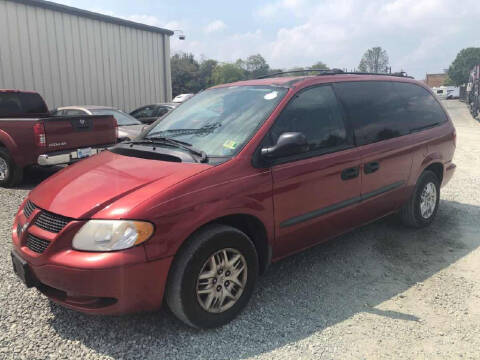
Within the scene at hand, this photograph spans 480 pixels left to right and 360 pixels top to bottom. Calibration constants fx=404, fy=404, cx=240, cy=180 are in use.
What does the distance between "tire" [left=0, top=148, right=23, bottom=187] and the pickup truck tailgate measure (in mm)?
814

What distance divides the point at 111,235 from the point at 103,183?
52cm

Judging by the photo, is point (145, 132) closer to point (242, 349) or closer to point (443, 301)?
point (242, 349)

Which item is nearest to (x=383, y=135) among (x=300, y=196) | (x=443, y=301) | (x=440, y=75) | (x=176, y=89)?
(x=300, y=196)

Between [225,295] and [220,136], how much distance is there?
4.00 ft

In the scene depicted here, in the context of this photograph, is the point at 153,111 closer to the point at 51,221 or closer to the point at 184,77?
the point at 51,221

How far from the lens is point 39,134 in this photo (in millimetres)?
6414

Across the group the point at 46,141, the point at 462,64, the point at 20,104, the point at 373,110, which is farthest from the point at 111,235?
the point at 462,64

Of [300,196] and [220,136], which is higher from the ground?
[220,136]

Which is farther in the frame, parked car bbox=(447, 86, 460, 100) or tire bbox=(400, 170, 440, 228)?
parked car bbox=(447, 86, 460, 100)

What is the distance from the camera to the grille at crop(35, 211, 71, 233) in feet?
8.34

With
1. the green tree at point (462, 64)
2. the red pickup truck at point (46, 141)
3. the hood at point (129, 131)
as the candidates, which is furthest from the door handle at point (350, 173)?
the green tree at point (462, 64)

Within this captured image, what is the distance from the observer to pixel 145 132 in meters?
3.91

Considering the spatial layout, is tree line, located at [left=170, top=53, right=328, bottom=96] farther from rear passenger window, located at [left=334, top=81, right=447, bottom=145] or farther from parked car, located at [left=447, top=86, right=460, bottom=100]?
rear passenger window, located at [left=334, top=81, right=447, bottom=145]

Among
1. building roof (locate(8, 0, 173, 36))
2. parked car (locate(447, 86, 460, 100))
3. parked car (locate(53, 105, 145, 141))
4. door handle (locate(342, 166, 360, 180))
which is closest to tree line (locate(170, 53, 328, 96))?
parked car (locate(447, 86, 460, 100))
